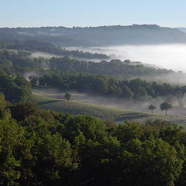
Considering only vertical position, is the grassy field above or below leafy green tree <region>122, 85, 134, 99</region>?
below

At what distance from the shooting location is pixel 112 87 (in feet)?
246

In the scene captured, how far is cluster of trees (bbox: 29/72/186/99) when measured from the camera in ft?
240

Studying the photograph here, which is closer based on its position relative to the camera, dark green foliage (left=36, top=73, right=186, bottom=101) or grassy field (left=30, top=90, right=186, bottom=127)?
grassy field (left=30, top=90, right=186, bottom=127)

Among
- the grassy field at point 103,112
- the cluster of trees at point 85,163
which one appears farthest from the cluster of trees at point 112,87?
the cluster of trees at point 85,163

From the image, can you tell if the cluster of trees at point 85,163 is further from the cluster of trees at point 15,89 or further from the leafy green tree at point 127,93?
the leafy green tree at point 127,93

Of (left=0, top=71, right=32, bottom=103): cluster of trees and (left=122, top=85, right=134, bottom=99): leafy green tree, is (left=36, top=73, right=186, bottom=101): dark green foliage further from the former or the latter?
(left=0, top=71, right=32, bottom=103): cluster of trees

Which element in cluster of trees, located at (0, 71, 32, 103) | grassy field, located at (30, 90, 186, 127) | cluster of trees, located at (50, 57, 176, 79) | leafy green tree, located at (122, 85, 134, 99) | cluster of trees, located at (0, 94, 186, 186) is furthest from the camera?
cluster of trees, located at (50, 57, 176, 79)

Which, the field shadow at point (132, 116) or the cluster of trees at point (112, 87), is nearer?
the field shadow at point (132, 116)

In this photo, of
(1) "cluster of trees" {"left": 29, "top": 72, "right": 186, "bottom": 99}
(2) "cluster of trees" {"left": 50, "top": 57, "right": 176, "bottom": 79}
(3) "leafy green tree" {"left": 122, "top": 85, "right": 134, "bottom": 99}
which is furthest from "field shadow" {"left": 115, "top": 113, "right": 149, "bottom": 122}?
(2) "cluster of trees" {"left": 50, "top": 57, "right": 176, "bottom": 79}

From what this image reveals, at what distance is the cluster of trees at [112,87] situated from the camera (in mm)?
73125

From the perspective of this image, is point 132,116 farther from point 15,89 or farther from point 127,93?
point 15,89

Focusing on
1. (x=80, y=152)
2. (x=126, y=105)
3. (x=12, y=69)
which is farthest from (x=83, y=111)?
(x=12, y=69)

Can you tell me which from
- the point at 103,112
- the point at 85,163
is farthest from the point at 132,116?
the point at 85,163

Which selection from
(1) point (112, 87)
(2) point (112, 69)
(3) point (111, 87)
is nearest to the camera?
(3) point (111, 87)
